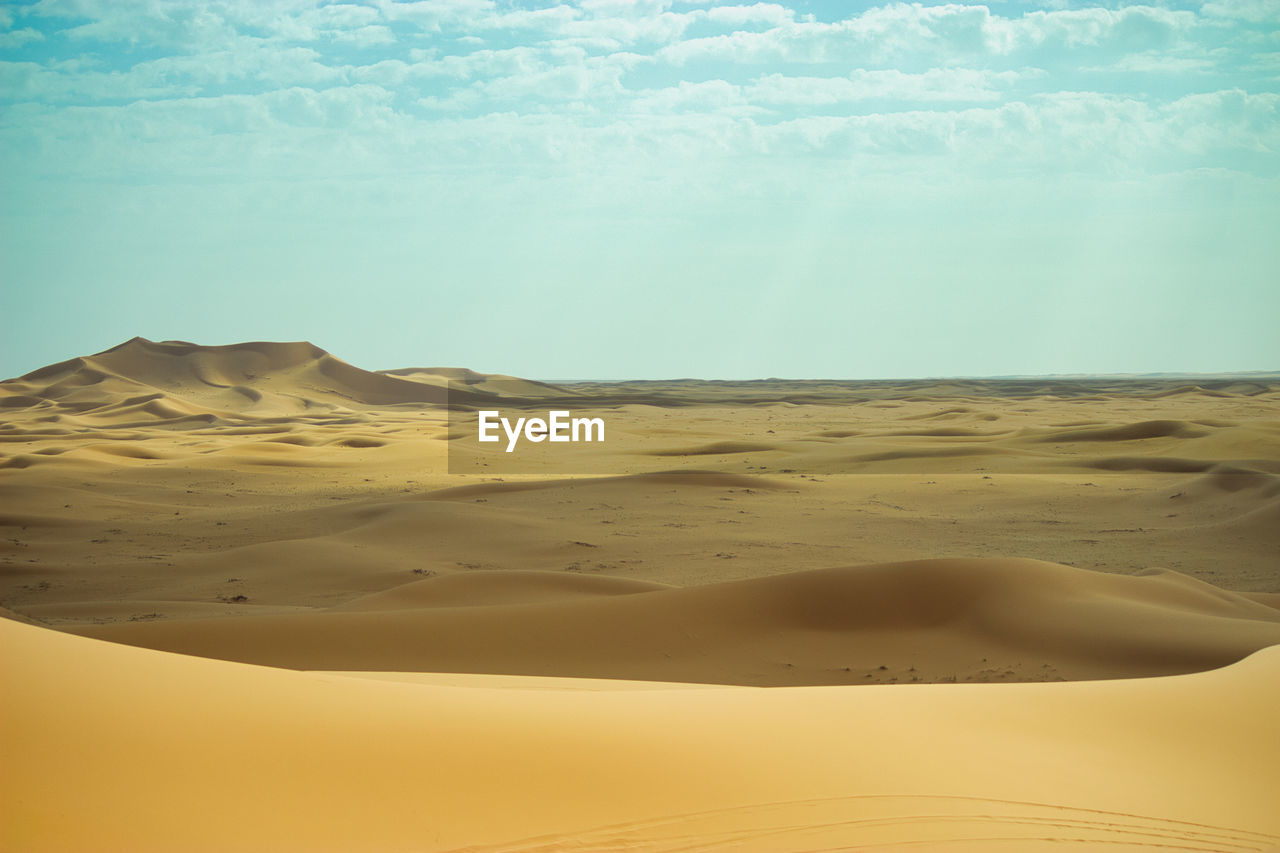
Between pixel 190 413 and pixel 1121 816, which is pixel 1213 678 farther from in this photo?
pixel 190 413

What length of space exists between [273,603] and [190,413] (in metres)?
35.6

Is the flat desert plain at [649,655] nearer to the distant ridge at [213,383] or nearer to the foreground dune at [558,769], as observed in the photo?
the foreground dune at [558,769]

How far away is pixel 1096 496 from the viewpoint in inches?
687

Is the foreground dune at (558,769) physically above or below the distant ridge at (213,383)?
below

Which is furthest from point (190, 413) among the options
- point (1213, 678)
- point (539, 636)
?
point (1213, 678)

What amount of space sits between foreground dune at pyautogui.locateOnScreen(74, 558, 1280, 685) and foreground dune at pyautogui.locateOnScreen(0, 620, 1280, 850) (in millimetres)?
2735

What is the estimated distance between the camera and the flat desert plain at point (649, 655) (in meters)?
3.30

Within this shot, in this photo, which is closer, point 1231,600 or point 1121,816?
point 1121,816

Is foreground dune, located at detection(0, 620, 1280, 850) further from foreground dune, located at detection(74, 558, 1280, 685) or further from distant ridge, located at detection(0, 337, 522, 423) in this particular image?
distant ridge, located at detection(0, 337, 522, 423)

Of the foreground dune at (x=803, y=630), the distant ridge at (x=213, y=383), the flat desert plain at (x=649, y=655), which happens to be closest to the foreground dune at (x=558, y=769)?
the flat desert plain at (x=649, y=655)

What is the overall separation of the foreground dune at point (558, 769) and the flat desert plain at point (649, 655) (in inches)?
0.7

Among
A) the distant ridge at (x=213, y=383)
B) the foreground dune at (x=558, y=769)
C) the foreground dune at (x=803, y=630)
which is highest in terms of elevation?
the distant ridge at (x=213, y=383)

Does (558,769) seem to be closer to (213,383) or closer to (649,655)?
(649,655)

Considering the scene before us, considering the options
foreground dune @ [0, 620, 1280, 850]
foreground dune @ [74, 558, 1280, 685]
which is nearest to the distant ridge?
foreground dune @ [74, 558, 1280, 685]
